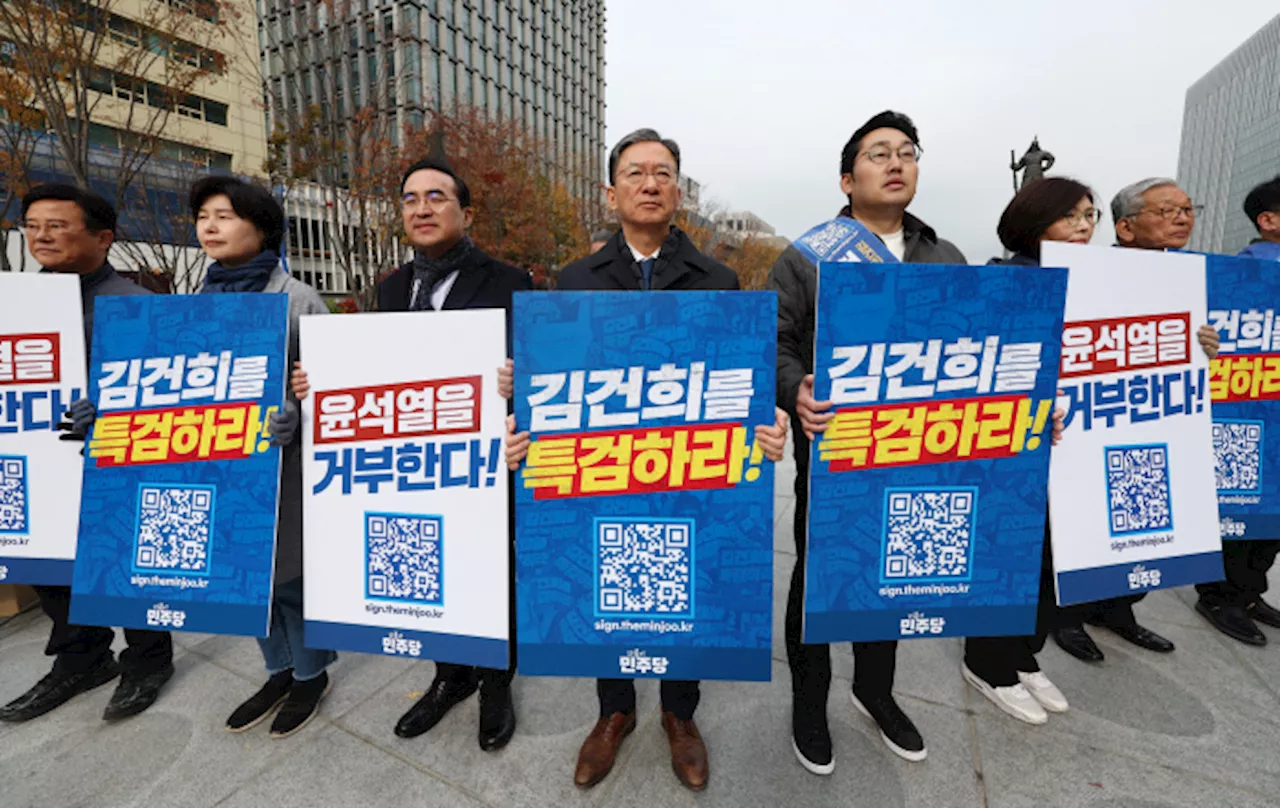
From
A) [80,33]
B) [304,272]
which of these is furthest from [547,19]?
[80,33]

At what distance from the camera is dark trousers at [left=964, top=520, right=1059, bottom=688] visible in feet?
7.16

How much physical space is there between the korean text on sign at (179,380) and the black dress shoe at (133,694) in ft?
4.18

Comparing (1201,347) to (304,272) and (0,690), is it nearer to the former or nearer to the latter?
(0,690)

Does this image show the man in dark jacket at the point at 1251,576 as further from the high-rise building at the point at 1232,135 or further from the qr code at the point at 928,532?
the high-rise building at the point at 1232,135

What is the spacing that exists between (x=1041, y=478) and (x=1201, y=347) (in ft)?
3.37

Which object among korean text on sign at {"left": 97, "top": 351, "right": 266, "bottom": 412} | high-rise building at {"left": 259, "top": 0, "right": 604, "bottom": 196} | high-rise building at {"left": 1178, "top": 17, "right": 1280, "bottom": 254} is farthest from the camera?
high-rise building at {"left": 1178, "top": 17, "right": 1280, "bottom": 254}

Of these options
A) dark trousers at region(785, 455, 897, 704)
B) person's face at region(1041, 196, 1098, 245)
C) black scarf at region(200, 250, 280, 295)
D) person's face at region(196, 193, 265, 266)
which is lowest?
dark trousers at region(785, 455, 897, 704)

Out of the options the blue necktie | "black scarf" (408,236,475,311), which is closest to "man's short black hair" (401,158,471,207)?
"black scarf" (408,236,475,311)

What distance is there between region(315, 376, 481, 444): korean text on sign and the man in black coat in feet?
1.88

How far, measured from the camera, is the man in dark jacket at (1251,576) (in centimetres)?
273

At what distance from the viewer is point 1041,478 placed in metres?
1.79

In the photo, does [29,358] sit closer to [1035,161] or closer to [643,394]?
[643,394]

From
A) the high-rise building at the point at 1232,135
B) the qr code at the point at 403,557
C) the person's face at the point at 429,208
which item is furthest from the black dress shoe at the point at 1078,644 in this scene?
the high-rise building at the point at 1232,135

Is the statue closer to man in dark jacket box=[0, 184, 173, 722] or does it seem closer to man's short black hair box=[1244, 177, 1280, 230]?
man's short black hair box=[1244, 177, 1280, 230]
